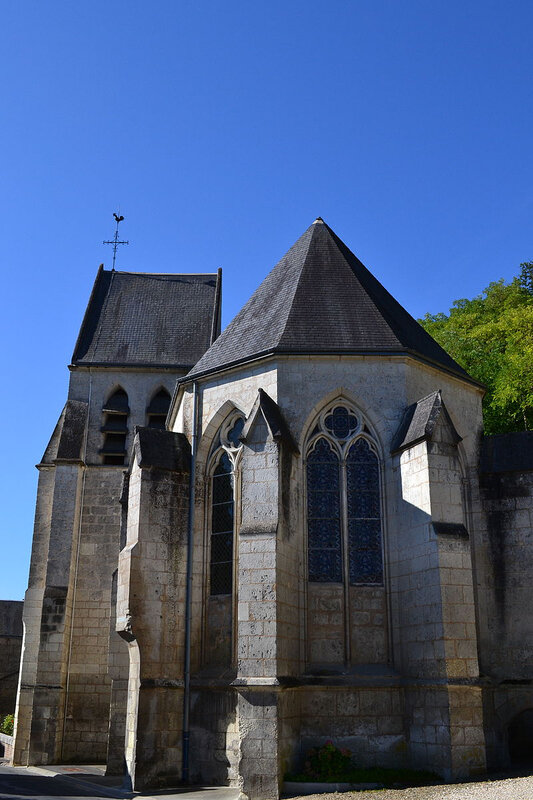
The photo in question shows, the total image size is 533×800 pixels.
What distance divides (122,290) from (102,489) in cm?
776

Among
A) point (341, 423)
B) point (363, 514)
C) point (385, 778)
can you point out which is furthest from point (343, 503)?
point (385, 778)

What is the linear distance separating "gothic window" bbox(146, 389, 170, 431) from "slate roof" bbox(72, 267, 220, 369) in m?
0.94

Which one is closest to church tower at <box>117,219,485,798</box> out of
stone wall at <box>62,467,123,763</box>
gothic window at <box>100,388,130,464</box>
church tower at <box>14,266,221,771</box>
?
church tower at <box>14,266,221,771</box>

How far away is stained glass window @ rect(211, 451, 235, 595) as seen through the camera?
536 inches

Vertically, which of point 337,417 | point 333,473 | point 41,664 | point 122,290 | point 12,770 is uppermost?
point 122,290

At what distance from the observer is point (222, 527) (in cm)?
1392

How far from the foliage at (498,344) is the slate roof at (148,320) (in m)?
7.73

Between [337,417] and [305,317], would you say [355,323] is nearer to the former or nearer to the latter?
[305,317]

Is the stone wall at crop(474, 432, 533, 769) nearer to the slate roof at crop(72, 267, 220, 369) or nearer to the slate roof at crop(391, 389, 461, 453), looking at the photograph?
the slate roof at crop(391, 389, 461, 453)

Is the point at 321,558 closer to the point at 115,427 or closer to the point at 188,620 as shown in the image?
the point at 188,620

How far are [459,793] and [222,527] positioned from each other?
582cm

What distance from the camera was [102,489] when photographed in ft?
69.1

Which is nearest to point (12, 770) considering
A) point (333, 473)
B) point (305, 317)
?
point (333, 473)

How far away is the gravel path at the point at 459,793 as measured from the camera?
30.7ft
